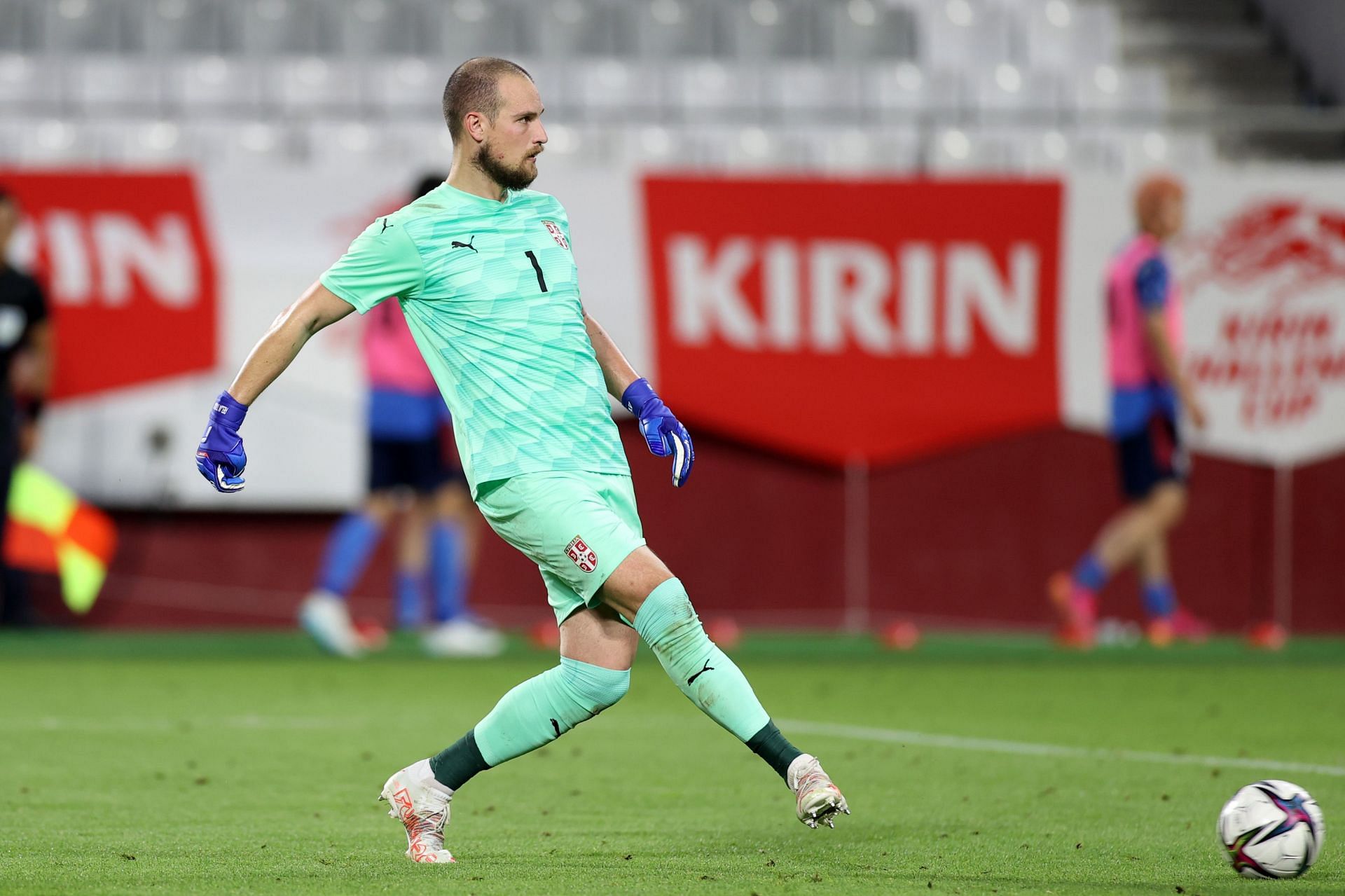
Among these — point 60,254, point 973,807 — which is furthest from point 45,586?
point 973,807

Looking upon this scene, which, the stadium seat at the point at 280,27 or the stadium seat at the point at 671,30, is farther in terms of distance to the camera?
the stadium seat at the point at 671,30

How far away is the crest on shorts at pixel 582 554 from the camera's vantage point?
4.50 meters

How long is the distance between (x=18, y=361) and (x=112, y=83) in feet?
12.2

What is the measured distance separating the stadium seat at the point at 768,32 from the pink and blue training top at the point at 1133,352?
5359mm

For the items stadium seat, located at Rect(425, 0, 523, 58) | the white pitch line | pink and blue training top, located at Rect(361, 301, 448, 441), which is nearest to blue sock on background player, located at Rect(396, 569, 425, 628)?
pink and blue training top, located at Rect(361, 301, 448, 441)

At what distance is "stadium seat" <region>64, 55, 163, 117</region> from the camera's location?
1419 cm

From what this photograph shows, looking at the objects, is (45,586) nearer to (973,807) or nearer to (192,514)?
(192,514)

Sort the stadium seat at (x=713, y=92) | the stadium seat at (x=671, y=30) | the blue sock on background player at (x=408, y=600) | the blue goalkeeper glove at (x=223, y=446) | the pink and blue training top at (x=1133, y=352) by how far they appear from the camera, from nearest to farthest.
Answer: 1. the blue goalkeeper glove at (x=223, y=446)
2. the pink and blue training top at (x=1133, y=352)
3. the blue sock on background player at (x=408, y=600)
4. the stadium seat at (x=713, y=92)
5. the stadium seat at (x=671, y=30)

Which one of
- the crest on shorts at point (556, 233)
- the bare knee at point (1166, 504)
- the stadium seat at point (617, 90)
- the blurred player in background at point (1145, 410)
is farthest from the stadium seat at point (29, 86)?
the crest on shorts at point (556, 233)

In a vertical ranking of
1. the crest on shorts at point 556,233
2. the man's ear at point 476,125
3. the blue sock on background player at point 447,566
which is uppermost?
the man's ear at point 476,125

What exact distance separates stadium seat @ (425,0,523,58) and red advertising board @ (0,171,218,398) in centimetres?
374

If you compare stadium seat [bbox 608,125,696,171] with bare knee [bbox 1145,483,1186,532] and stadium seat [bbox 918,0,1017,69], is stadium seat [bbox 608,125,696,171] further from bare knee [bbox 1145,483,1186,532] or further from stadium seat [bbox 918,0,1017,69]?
bare knee [bbox 1145,483,1186,532]

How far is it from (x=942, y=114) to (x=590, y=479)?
34.8 feet

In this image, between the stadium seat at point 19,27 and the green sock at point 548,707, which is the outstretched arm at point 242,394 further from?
the stadium seat at point 19,27
